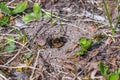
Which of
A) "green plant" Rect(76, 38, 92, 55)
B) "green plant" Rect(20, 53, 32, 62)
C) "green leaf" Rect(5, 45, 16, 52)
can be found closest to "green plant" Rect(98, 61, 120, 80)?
"green plant" Rect(76, 38, 92, 55)

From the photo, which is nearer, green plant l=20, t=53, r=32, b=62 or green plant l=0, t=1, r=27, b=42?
green plant l=20, t=53, r=32, b=62

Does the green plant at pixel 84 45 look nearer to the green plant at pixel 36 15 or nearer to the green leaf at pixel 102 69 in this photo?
the green leaf at pixel 102 69

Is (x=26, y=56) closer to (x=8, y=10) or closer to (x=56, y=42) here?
(x=56, y=42)

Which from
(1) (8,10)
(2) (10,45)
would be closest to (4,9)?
(1) (8,10)

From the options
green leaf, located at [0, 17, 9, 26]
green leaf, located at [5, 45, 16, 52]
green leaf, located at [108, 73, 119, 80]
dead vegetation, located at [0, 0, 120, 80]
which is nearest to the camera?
green leaf, located at [108, 73, 119, 80]

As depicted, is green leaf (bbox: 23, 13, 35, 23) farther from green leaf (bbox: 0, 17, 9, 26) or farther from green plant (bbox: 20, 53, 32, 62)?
green plant (bbox: 20, 53, 32, 62)

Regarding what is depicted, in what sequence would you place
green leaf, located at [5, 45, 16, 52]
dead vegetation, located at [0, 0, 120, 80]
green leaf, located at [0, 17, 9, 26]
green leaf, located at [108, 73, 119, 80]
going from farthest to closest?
green leaf, located at [0, 17, 9, 26] → green leaf, located at [5, 45, 16, 52] → dead vegetation, located at [0, 0, 120, 80] → green leaf, located at [108, 73, 119, 80]

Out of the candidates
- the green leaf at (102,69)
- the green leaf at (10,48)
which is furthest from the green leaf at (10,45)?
the green leaf at (102,69)

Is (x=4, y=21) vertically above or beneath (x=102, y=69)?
above

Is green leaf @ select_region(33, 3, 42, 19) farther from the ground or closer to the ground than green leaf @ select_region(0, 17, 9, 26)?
farther from the ground
